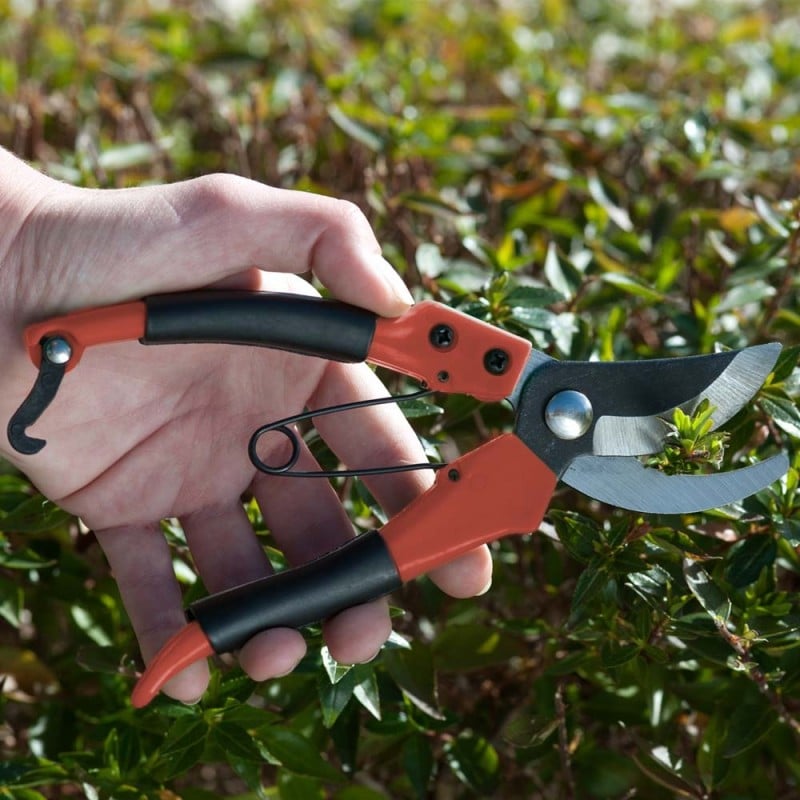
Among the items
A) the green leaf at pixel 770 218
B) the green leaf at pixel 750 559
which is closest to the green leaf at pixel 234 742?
the green leaf at pixel 750 559

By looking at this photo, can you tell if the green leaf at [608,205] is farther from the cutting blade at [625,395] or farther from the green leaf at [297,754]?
the green leaf at [297,754]

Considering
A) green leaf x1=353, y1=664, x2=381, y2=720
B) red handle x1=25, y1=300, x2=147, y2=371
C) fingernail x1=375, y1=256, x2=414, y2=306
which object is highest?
fingernail x1=375, y1=256, x2=414, y2=306

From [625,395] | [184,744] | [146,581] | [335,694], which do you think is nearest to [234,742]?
[184,744]

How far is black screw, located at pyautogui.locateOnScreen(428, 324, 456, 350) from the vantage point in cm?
174

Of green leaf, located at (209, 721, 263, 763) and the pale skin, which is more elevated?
the pale skin

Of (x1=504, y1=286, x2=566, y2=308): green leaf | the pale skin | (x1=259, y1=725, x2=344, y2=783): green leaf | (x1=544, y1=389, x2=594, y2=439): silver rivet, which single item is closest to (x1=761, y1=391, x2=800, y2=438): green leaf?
(x1=544, y1=389, x2=594, y2=439): silver rivet

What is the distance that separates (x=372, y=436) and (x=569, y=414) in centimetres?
35

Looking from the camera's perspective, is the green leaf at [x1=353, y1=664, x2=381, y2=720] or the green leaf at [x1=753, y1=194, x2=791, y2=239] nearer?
the green leaf at [x1=353, y1=664, x2=381, y2=720]

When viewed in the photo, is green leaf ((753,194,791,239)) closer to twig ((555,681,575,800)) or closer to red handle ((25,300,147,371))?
twig ((555,681,575,800))

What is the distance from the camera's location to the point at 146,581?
188 cm

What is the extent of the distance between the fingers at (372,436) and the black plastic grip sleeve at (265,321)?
0.25m

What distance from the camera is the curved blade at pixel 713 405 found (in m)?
1.74

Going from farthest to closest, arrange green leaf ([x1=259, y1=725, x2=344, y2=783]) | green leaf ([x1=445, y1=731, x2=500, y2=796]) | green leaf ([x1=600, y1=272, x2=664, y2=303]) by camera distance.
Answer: green leaf ([x1=600, y1=272, x2=664, y2=303]) → green leaf ([x1=445, y1=731, x2=500, y2=796]) → green leaf ([x1=259, y1=725, x2=344, y2=783])

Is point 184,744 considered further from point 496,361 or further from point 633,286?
point 633,286
